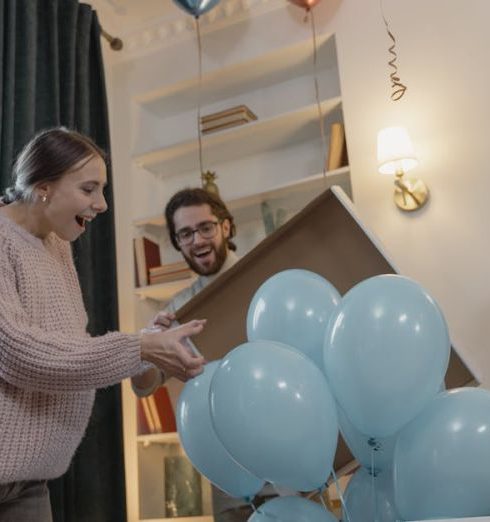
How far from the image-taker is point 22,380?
1.31 metres

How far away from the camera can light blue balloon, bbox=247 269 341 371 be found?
4.76 ft

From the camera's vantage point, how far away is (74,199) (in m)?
1.54

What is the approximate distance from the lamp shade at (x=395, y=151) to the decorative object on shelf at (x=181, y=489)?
1516mm

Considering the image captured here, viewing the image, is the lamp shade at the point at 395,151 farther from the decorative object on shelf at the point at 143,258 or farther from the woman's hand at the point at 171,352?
the woman's hand at the point at 171,352

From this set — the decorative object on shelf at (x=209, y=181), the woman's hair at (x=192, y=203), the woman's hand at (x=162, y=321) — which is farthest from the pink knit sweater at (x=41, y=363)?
the decorative object on shelf at (x=209, y=181)

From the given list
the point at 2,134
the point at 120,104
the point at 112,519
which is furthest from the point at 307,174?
the point at 112,519

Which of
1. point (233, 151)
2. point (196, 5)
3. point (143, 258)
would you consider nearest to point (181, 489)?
point (143, 258)

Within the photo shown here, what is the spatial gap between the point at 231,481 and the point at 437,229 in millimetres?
1534

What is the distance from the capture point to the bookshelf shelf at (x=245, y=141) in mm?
3002

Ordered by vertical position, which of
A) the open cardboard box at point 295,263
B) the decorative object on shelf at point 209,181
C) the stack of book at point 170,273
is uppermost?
the decorative object on shelf at point 209,181

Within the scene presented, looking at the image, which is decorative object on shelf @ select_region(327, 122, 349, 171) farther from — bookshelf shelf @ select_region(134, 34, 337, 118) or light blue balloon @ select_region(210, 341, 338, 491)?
light blue balloon @ select_region(210, 341, 338, 491)

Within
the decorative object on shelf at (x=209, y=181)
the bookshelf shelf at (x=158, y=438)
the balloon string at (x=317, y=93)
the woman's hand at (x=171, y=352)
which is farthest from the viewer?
the decorative object on shelf at (x=209, y=181)

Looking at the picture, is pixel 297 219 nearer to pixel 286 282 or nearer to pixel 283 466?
pixel 286 282

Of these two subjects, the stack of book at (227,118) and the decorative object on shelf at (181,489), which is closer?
the decorative object on shelf at (181,489)
